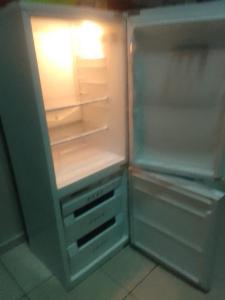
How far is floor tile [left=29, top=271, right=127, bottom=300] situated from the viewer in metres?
1.34

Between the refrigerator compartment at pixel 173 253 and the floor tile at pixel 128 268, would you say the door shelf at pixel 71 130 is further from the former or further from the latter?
the floor tile at pixel 128 268

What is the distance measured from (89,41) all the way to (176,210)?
3.32 ft

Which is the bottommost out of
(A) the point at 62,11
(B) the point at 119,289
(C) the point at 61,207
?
(B) the point at 119,289

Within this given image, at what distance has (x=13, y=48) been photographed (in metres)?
0.98

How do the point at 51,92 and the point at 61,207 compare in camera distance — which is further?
the point at 51,92

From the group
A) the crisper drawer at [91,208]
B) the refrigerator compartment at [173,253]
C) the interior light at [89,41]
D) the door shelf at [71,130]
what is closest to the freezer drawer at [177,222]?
the refrigerator compartment at [173,253]

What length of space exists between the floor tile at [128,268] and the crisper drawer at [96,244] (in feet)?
0.26

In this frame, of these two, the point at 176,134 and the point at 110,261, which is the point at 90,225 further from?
the point at 176,134

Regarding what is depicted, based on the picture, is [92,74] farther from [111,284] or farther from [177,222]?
[111,284]

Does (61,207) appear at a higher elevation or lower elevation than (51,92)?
lower

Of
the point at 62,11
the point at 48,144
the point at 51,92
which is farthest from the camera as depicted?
the point at 51,92

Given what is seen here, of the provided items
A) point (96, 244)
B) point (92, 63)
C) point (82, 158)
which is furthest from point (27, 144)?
point (96, 244)

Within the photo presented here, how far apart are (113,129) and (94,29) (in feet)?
1.70

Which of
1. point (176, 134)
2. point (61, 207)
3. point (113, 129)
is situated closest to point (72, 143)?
point (113, 129)
